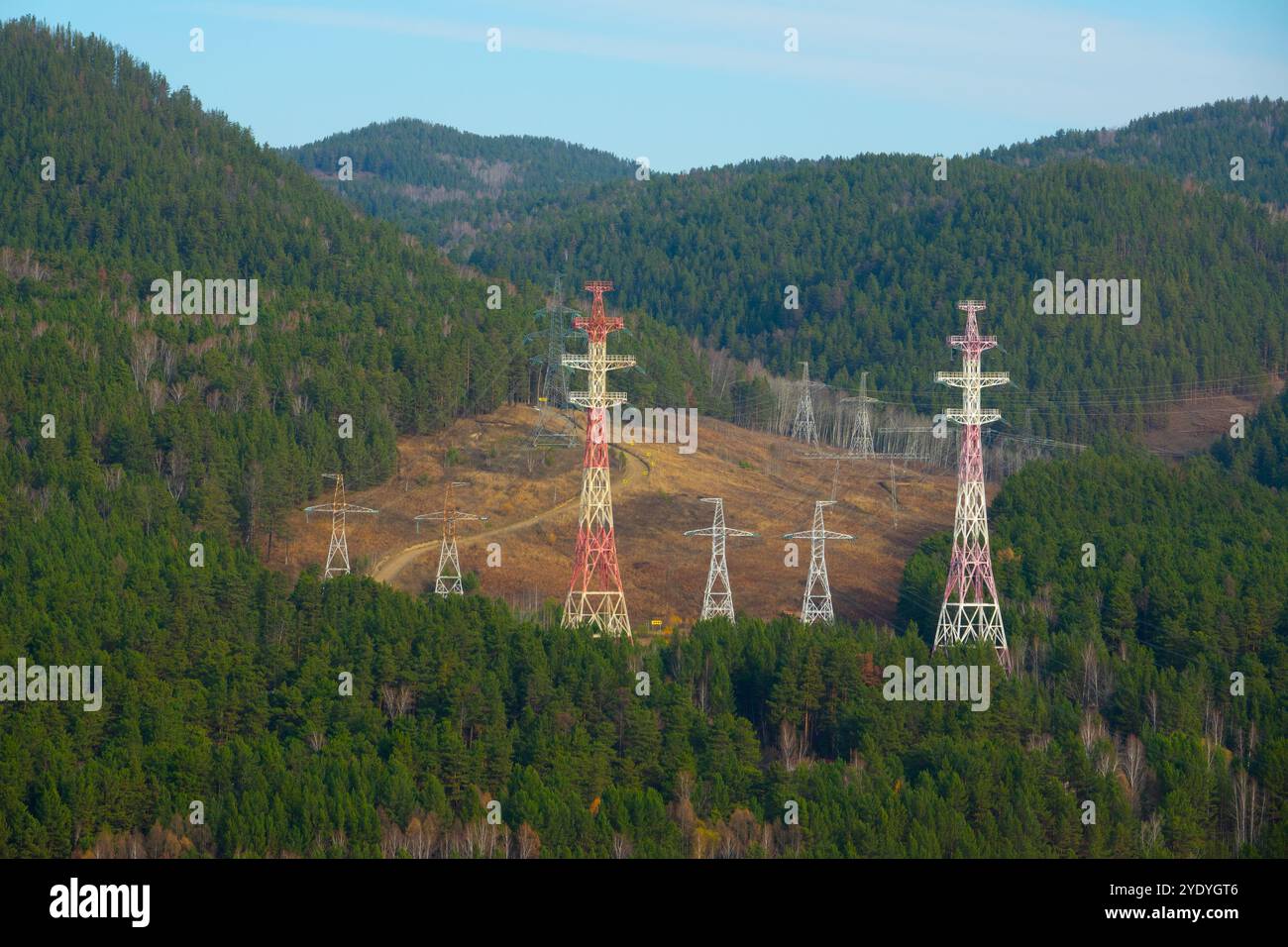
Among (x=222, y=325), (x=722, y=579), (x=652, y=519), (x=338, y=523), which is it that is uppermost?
(x=222, y=325)

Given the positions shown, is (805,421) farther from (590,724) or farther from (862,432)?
A: (590,724)

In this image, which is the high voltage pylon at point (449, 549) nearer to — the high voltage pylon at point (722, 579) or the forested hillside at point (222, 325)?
the forested hillside at point (222, 325)

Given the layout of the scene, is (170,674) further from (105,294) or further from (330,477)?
(105,294)

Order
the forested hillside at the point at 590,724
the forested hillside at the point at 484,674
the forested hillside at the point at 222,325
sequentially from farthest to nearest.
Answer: the forested hillside at the point at 222,325, the forested hillside at the point at 484,674, the forested hillside at the point at 590,724

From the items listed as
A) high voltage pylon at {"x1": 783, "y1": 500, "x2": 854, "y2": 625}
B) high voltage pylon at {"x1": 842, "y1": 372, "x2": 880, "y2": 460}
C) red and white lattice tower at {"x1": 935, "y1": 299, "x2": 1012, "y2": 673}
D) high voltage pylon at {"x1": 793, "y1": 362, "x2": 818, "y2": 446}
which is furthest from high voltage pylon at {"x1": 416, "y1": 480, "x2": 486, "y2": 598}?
high voltage pylon at {"x1": 793, "y1": 362, "x2": 818, "y2": 446}

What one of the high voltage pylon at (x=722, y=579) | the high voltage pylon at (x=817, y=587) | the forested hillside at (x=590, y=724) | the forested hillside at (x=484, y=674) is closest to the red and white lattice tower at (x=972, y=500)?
the forested hillside at (x=590, y=724)

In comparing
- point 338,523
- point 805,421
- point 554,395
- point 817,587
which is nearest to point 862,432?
point 805,421
